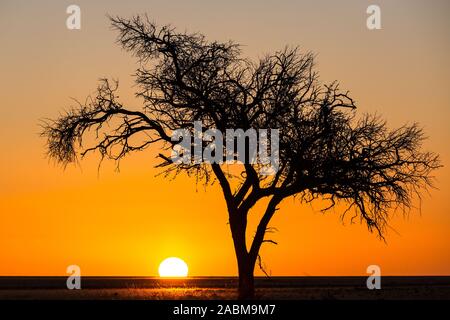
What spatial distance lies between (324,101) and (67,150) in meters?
10.2

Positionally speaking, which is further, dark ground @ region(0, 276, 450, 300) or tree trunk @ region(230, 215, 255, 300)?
dark ground @ region(0, 276, 450, 300)

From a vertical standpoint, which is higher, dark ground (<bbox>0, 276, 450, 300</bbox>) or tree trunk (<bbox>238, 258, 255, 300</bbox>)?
tree trunk (<bbox>238, 258, 255, 300</bbox>)

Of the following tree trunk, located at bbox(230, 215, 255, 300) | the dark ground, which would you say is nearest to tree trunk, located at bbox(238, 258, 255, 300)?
tree trunk, located at bbox(230, 215, 255, 300)

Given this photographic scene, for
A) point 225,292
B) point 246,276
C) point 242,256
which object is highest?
point 242,256

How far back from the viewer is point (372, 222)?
3416 cm

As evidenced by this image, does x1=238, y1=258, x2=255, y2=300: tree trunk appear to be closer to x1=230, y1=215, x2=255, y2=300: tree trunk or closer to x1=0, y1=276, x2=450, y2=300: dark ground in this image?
x1=230, y1=215, x2=255, y2=300: tree trunk

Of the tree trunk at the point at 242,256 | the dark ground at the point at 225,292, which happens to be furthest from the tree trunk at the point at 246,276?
the dark ground at the point at 225,292

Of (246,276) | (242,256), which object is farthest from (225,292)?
(242,256)

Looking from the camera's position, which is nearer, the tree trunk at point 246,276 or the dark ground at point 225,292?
the tree trunk at point 246,276

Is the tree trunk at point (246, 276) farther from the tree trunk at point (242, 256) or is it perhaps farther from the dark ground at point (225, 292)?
the dark ground at point (225, 292)

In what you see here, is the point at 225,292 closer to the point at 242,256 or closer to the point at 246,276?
the point at 246,276

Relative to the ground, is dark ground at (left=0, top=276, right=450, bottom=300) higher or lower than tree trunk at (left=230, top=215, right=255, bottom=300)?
lower
